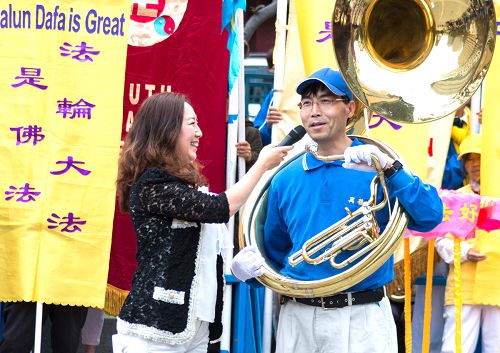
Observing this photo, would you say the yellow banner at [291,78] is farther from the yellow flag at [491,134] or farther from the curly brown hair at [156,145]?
the curly brown hair at [156,145]

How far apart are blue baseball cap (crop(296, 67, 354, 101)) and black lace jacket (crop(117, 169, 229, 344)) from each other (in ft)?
2.13

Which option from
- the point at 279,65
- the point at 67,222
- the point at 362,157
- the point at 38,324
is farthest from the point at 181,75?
the point at 362,157

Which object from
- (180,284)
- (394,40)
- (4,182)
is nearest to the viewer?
(180,284)

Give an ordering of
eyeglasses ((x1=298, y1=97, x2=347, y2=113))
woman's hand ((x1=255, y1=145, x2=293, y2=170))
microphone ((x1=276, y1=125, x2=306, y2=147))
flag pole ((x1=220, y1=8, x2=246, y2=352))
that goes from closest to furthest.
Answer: woman's hand ((x1=255, y1=145, x2=293, y2=170)), eyeglasses ((x1=298, y1=97, x2=347, y2=113)), microphone ((x1=276, y1=125, x2=306, y2=147)), flag pole ((x1=220, y1=8, x2=246, y2=352))

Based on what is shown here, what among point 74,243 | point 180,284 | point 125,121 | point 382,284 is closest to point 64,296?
point 74,243

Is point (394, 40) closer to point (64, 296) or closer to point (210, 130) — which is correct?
point (210, 130)

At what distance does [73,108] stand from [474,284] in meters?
2.71

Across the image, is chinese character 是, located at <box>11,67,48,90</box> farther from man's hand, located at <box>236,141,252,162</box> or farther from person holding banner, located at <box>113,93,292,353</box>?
person holding banner, located at <box>113,93,292,353</box>

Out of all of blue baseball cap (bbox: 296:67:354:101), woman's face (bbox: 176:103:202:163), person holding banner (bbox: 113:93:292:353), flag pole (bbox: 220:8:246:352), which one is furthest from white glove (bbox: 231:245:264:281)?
flag pole (bbox: 220:8:246:352)

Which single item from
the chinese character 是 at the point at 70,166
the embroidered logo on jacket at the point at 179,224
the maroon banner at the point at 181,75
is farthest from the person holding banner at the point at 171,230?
the maroon banner at the point at 181,75

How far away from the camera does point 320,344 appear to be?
396 centimetres

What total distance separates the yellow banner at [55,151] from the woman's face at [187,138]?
57.6 inches

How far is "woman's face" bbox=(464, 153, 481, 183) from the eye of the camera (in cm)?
618

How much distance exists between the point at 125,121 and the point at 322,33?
1.33 meters
